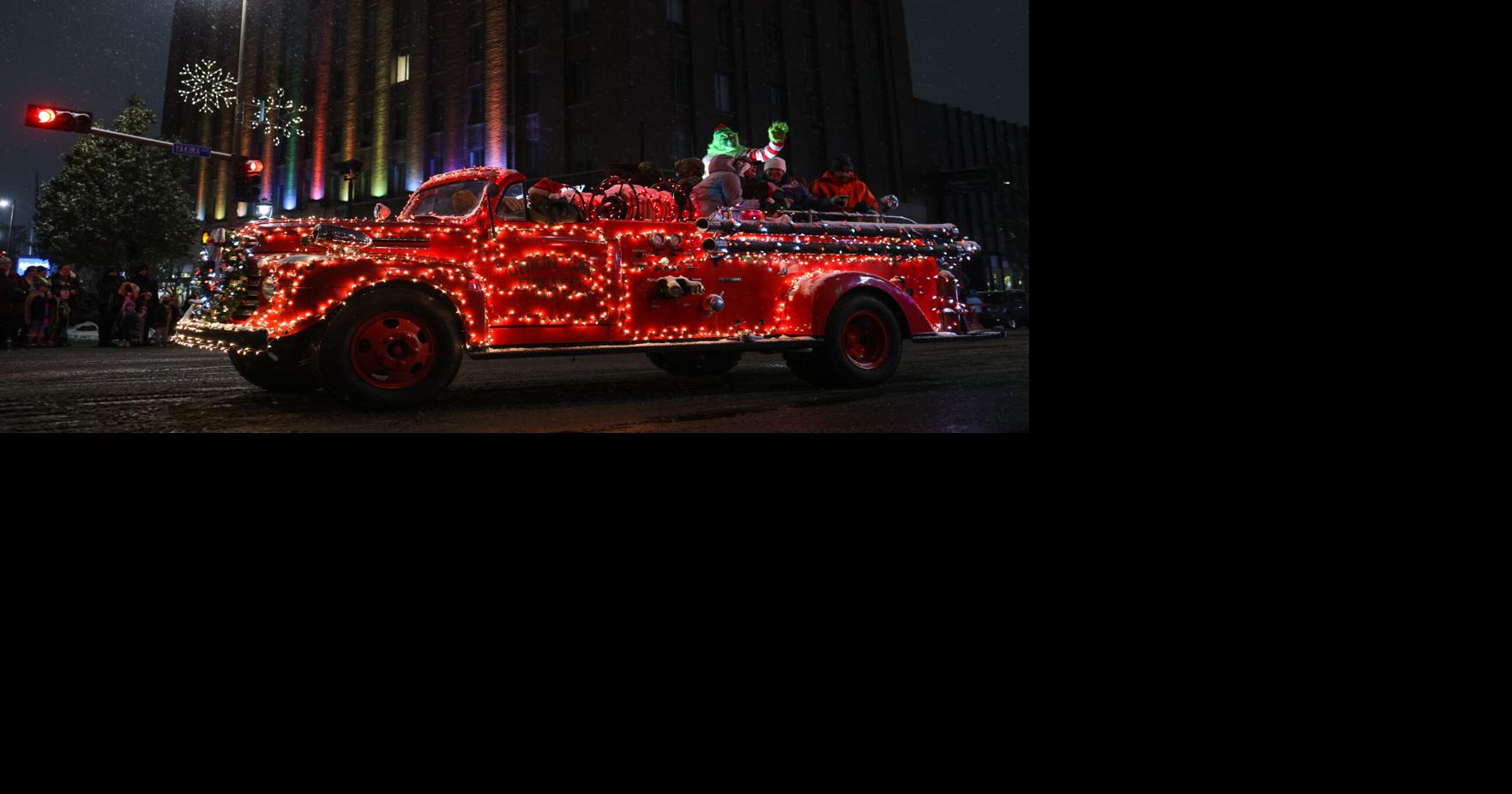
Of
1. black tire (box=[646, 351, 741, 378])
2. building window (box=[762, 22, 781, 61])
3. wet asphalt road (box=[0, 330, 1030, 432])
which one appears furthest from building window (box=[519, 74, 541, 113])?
black tire (box=[646, 351, 741, 378])

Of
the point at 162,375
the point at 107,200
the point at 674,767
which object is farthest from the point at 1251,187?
the point at 107,200

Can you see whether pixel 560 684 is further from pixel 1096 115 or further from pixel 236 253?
pixel 236 253

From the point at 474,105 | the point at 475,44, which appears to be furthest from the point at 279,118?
the point at 475,44

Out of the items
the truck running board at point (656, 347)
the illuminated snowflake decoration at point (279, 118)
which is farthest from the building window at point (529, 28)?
the truck running board at point (656, 347)

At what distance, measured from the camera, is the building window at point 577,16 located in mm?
23609

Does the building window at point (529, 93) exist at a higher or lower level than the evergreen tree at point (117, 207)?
higher

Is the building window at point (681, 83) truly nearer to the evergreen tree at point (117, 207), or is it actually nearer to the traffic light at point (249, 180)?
the traffic light at point (249, 180)

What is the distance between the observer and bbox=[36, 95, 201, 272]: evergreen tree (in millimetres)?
22516

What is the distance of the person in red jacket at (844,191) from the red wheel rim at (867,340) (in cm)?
97

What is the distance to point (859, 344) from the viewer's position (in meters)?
6.94

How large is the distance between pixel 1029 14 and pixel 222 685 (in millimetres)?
2572

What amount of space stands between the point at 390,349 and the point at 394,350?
2cm

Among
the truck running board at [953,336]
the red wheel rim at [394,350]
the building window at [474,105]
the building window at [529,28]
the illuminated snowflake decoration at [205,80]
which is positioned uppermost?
the building window at [529,28]

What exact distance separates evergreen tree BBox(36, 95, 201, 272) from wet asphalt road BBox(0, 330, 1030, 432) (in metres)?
17.7
